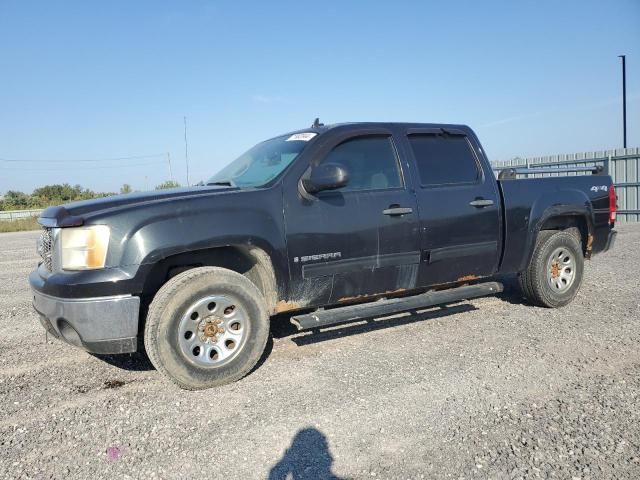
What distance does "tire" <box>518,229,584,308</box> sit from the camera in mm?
5250

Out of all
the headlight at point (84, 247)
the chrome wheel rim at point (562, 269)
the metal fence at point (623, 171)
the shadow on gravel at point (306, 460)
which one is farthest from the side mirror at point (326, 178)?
the metal fence at point (623, 171)

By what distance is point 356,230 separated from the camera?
13.2 ft

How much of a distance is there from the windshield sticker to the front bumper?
1.96 metres

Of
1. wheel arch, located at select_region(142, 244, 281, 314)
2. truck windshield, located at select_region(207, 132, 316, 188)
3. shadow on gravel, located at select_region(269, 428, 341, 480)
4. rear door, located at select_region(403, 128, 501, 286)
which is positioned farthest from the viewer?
rear door, located at select_region(403, 128, 501, 286)

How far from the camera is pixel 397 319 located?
198 inches

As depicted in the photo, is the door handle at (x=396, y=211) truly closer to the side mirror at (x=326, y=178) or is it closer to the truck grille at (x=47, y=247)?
the side mirror at (x=326, y=178)

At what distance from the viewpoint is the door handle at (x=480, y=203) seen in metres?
4.66

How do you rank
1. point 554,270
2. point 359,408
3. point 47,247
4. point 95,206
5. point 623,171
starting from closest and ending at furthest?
point 359,408 < point 95,206 < point 47,247 < point 554,270 < point 623,171

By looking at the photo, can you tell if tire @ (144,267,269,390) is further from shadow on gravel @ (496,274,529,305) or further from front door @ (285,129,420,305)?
shadow on gravel @ (496,274,529,305)

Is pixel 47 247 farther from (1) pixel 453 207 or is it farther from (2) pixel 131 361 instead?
(1) pixel 453 207

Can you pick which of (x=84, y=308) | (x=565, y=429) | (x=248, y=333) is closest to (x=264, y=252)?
(x=248, y=333)

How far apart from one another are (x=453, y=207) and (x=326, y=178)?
145cm

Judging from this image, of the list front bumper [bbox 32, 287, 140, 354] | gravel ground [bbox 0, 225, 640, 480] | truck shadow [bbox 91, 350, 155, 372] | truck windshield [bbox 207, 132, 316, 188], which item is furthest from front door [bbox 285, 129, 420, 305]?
truck shadow [bbox 91, 350, 155, 372]

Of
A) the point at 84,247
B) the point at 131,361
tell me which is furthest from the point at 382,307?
the point at 84,247
